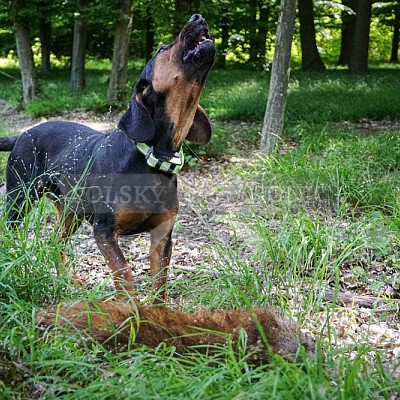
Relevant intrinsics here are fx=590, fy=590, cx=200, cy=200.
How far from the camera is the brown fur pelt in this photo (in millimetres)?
2705

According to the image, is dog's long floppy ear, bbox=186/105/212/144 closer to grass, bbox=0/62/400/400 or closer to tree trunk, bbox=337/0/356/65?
grass, bbox=0/62/400/400

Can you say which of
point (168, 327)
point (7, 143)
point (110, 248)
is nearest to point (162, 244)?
point (110, 248)

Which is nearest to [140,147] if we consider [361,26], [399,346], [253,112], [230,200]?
[399,346]

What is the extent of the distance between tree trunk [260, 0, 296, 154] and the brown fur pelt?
16.9 feet

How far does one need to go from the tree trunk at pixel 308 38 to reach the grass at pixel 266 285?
42.3ft

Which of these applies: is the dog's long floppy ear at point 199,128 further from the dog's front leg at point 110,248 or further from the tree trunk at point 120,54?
the tree trunk at point 120,54

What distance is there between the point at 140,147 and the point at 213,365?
1743 mm

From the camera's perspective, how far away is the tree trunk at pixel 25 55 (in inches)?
605

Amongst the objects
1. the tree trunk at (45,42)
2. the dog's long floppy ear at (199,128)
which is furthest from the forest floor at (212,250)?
the tree trunk at (45,42)

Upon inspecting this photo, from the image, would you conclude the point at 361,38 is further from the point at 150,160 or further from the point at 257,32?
the point at 150,160

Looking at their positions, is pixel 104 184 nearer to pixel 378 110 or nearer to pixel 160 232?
pixel 160 232

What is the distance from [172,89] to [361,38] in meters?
16.9

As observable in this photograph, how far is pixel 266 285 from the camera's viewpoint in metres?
3.64

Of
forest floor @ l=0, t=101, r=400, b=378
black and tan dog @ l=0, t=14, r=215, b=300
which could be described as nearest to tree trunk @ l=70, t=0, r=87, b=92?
forest floor @ l=0, t=101, r=400, b=378
